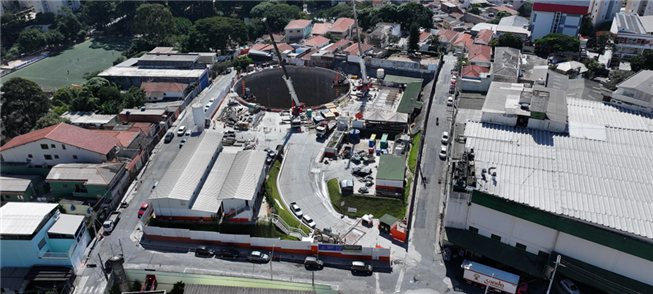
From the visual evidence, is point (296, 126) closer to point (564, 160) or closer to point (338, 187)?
point (338, 187)

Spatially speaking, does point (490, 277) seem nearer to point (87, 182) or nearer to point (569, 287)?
point (569, 287)

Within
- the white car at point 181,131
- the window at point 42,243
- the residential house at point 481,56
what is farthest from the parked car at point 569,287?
the white car at point 181,131

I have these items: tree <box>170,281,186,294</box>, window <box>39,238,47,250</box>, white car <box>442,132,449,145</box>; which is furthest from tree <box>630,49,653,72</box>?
window <box>39,238,47,250</box>

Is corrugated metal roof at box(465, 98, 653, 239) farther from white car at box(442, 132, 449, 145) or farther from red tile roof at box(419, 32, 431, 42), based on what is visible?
red tile roof at box(419, 32, 431, 42)

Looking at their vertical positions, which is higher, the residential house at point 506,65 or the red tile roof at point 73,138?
the residential house at point 506,65

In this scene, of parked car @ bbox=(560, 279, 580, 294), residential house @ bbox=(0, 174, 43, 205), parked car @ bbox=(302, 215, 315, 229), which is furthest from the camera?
residential house @ bbox=(0, 174, 43, 205)

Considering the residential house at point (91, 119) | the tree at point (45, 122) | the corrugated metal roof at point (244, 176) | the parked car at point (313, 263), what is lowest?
the parked car at point (313, 263)

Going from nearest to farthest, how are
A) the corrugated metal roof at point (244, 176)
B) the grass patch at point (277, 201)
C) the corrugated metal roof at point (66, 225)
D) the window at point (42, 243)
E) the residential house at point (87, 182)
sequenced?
the window at point (42, 243) < the corrugated metal roof at point (66, 225) < the corrugated metal roof at point (244, 176) < the grass patch at point (277, 201) < the residential house at point (87, 182)

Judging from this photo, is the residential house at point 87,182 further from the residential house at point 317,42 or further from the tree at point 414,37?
the tree at point 414,37
